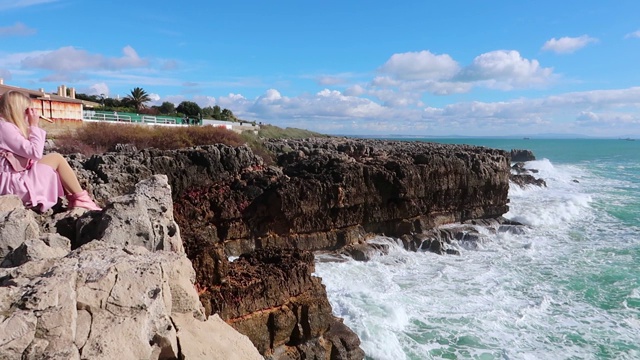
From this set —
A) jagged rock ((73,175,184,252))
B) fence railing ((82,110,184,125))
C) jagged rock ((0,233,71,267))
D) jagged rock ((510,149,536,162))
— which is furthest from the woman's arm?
jagged rock ((510,149,536,162))

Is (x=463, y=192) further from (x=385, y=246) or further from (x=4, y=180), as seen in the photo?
(x=4, y=180)

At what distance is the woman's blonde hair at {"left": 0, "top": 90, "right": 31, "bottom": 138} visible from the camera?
5.17m

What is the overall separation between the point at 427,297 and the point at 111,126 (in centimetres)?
1954

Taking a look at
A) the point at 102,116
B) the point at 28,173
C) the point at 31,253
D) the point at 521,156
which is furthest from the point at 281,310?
the point at 521,156

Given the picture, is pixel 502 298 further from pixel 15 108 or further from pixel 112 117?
pixel 112 117

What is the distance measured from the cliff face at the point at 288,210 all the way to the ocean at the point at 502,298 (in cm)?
182

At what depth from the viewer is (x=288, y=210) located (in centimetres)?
1761

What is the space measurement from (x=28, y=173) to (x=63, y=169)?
0.37 m

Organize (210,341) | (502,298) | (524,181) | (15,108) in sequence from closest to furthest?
1. (210,341)
2. (15,108)
3. (502,298)
4. (524,181)

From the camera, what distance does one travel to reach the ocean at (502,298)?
35.4 feet

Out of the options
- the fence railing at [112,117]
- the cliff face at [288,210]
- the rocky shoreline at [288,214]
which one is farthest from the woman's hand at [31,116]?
the fence railing at [112,117]

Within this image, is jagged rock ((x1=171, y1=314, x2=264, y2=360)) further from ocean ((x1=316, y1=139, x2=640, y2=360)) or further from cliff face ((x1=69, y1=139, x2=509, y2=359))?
ocean ((x1=316, y1=139, x2=640, y2=360))

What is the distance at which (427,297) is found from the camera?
13758 mm

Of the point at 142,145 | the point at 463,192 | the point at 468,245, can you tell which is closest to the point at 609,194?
the point at 463,192
